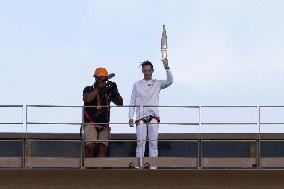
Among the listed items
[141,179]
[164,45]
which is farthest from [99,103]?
[141,179]

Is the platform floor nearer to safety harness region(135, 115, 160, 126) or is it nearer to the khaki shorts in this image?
the khaki shorts

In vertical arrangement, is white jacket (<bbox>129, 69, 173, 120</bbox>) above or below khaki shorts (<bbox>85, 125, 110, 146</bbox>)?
above

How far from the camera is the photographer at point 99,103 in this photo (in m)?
21.2

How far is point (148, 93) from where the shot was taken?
2144 cm

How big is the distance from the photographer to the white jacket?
0.36 m

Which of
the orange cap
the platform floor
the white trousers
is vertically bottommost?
the platform floor

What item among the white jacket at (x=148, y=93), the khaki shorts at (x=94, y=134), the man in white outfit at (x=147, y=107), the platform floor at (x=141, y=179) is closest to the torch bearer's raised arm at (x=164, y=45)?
the man in white outfit at (x=147, y=107)

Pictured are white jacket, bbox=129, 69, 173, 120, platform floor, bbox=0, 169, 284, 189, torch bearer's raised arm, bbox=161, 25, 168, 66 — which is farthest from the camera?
torch bearer's raised arm, bbox=161, 25, 168, 66

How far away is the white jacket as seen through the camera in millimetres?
21297

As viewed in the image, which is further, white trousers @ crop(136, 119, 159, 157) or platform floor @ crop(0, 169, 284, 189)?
white trousers @ crop(136, 119, 159, 157)

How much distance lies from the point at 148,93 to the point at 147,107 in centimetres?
29

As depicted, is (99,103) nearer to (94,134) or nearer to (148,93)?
(94,134)

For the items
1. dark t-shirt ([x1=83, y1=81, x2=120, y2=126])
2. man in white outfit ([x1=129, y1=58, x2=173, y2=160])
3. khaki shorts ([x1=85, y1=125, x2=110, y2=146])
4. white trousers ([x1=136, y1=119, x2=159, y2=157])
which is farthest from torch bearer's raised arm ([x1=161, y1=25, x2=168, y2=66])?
khaki shorts ([x1=85, y1=125, x2=110, y2=146])

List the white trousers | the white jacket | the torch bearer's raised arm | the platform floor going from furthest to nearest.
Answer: the torch bearer's raised arm, the white jacket, the white trousers, the platform floor
